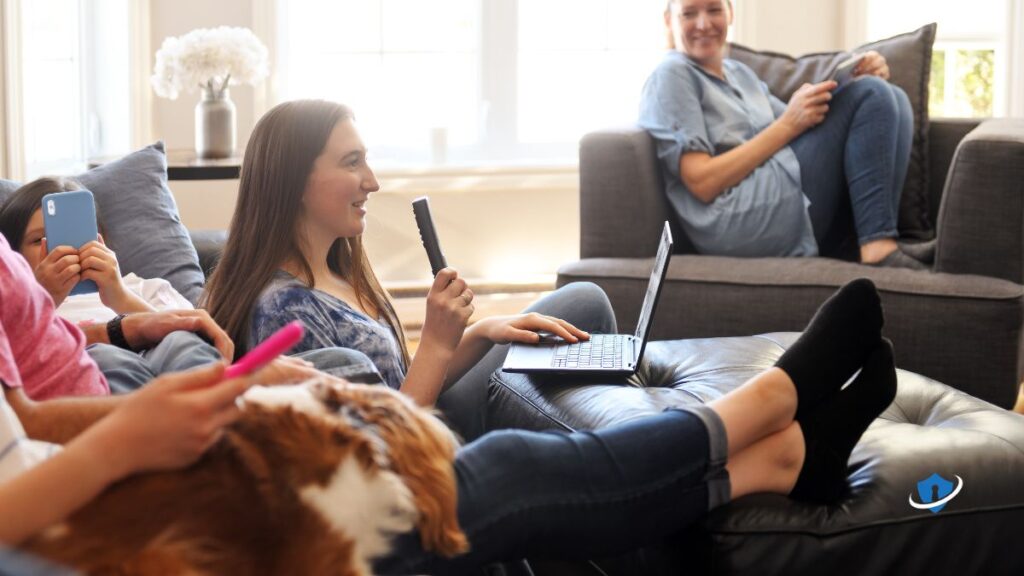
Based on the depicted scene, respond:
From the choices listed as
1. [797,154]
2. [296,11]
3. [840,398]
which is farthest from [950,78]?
[840,398]

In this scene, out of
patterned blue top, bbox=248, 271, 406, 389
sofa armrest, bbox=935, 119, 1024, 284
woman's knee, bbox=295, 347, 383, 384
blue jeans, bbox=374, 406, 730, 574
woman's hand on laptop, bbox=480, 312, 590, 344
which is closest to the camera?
blue jeans, bbox=374, 406, 730, 574

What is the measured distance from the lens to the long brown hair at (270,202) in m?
2.07

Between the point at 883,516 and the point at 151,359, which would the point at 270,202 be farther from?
the point at 883,516

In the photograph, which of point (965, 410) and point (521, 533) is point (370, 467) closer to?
point (521, 533)

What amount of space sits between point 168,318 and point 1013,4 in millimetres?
3721

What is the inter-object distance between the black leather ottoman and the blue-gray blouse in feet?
3.71

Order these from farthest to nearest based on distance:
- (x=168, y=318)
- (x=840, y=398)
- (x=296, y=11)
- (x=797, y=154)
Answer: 1. (x=296, y=11)
2. (x=797, y=154)
3. (x=168, y=318)
4. (x=840, y=398)

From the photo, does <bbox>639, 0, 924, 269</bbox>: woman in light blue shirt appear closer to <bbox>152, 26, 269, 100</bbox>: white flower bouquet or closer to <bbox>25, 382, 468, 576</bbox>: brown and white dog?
<bbox>152, 26, 269, 100</bbox>: white flower bouquet

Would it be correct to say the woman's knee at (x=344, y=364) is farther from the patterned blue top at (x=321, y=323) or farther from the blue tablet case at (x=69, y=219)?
the blue tablet case at (x=69, y=219)

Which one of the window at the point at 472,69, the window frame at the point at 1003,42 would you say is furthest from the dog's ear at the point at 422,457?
the window frame at the point at 1003,42

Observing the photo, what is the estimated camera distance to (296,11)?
4.45 metres

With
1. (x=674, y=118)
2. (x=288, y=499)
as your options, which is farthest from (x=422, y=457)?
(x=674, y=118)

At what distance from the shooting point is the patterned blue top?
1985 mm

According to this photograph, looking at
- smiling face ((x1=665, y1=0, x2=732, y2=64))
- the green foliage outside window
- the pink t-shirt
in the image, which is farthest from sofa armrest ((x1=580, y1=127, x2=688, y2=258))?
the green foliage outside window
